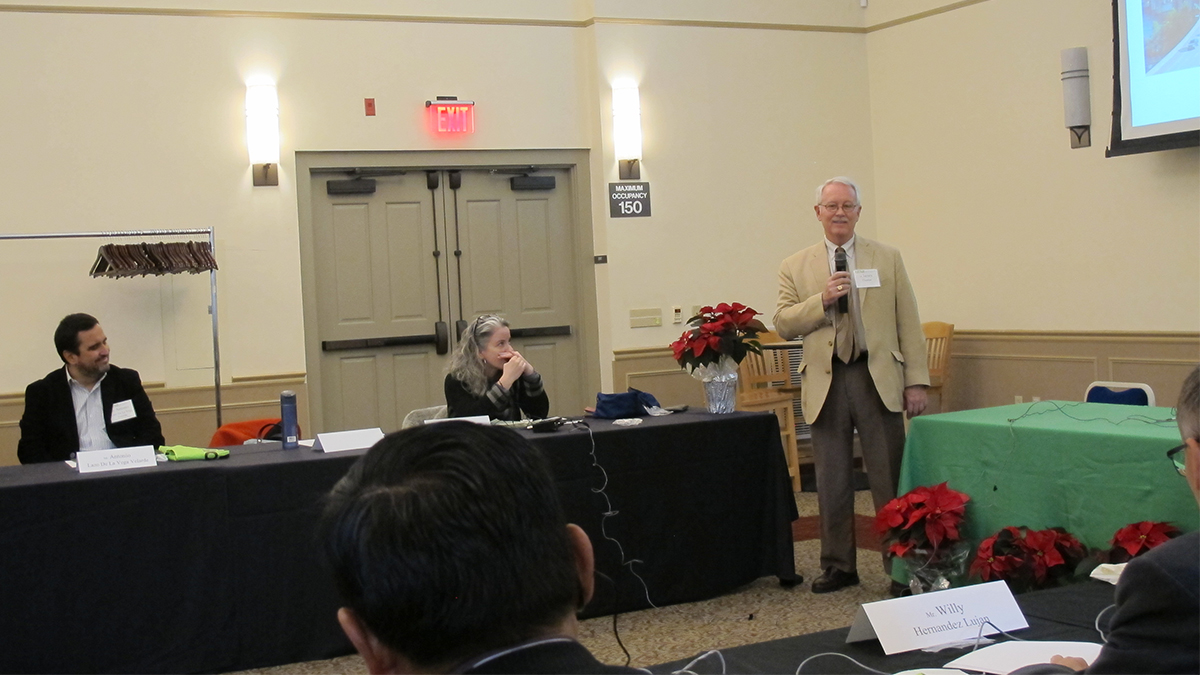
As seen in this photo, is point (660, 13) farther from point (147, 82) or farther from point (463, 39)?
point (147, 82)

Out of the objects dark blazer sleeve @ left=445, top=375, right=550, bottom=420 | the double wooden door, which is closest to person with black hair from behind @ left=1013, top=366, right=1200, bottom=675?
dark blazer sleeve @ left=445, top=375, right=550, bottom=420

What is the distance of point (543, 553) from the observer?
38.4 inches

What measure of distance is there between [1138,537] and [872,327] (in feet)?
5.57

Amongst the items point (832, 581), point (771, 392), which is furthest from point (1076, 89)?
point (832, 581)

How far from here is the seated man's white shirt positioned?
181 inches

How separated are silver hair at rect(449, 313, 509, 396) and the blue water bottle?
2.42 ft

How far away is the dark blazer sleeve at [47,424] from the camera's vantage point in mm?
4500

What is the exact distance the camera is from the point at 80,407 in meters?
4.59

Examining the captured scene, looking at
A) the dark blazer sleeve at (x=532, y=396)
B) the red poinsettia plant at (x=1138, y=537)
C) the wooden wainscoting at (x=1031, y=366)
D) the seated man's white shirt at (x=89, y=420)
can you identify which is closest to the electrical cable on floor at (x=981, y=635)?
the red poinsettia plant at (x=1138, y=537)

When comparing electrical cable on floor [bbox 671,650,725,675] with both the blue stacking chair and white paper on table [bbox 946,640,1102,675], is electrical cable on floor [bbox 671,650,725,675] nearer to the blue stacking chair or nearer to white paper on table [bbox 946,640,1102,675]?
white paper on table [bbox 946,640,1102,675]

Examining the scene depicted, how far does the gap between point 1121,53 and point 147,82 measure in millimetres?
5222

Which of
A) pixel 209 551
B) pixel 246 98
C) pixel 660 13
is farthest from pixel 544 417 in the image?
pixel 660 13

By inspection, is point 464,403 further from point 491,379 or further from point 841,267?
point 841,267

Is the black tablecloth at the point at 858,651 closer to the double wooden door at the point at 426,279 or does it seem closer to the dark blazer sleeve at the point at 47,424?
the dark blazer sleeve at the point at 47,424
